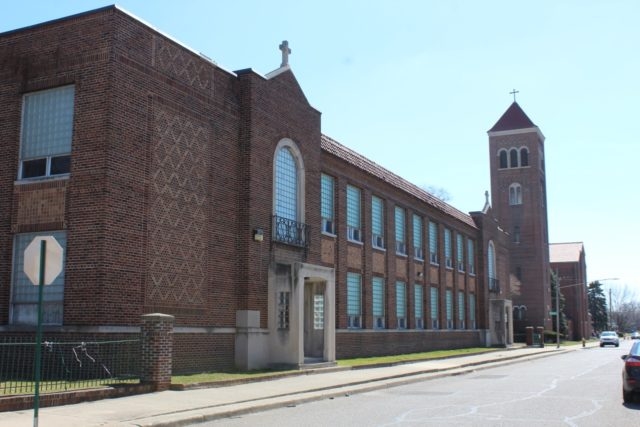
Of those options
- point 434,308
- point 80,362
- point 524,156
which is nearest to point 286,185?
point 80,362

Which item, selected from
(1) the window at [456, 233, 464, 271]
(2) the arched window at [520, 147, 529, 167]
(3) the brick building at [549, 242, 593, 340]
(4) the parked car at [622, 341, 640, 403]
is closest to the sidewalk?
(4) the parked car at [622, 341, 640, 403]

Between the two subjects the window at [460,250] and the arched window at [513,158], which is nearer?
the window at [460,250]

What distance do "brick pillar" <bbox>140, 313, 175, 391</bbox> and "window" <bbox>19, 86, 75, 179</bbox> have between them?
16.0 ft

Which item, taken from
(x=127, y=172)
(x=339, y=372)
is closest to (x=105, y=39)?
(x=127, y=172)

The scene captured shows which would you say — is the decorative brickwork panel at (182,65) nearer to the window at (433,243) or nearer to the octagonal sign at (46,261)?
the octagonal sign at (46,261)

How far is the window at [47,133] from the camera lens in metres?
19.2

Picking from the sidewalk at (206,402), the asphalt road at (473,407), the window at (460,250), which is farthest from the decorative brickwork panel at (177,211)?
the window at (460,250)

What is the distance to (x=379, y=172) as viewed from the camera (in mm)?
36125

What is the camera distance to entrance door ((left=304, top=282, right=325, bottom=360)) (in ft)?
89.7

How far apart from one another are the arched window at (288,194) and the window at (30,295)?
8.11 metres

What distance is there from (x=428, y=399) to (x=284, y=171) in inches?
443

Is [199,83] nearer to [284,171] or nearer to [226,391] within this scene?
[284,171]

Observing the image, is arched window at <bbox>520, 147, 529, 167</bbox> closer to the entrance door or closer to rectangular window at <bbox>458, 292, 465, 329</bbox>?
rectangular window at <bbox>458, 292, 465, 329</bbox>

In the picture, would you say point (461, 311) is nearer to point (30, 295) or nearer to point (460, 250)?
point (460, 250)
